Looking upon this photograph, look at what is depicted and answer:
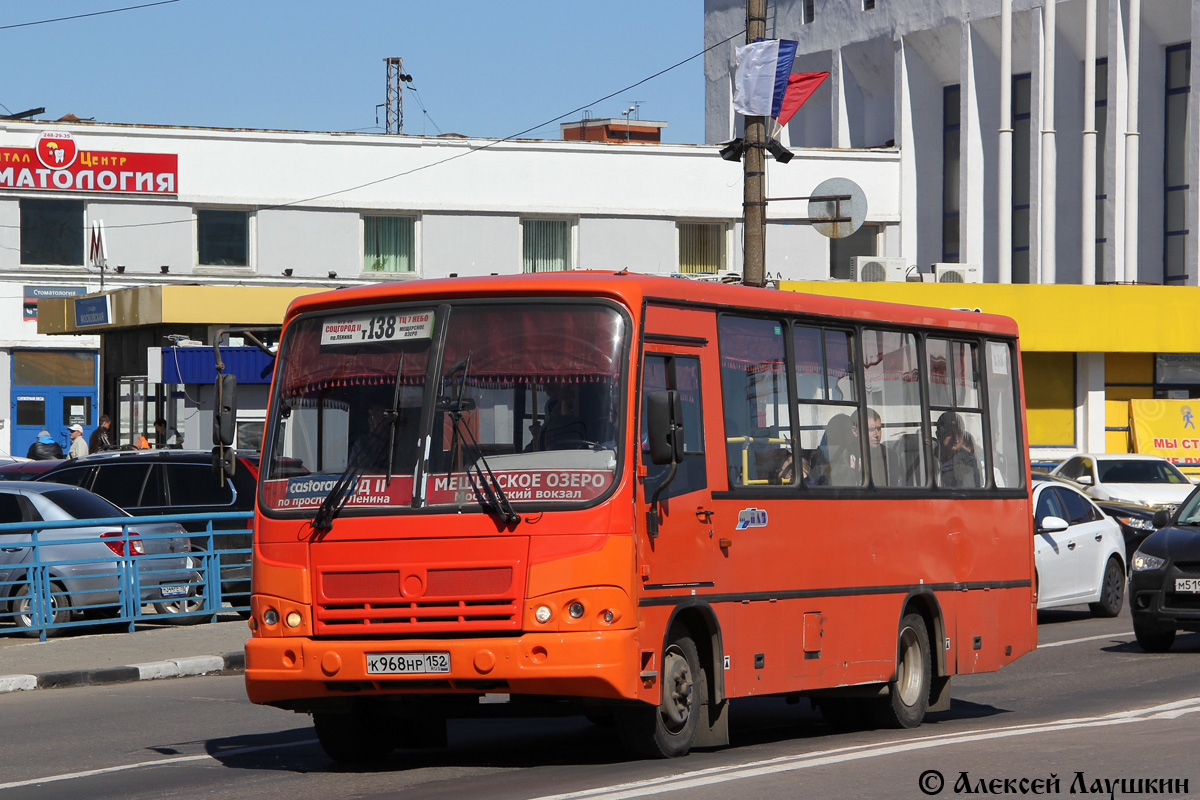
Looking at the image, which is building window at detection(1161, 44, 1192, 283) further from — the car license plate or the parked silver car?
the car license plate

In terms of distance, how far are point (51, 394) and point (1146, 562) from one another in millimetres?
30379

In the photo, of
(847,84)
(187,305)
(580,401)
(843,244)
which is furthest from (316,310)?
(847,84)

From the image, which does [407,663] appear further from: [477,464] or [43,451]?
[43,451]

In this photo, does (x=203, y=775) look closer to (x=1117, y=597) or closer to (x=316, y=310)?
(x=316, y=310)

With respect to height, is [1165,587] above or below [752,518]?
below

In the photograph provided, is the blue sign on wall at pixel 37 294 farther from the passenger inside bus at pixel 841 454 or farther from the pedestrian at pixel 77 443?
the passenger inside bus at pixel 841 454

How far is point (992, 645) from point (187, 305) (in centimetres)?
2300

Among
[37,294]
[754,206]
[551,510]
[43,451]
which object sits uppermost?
[37,294]

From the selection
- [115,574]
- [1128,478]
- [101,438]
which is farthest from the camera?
[101,438]

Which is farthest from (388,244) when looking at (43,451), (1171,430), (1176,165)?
(1176,165)

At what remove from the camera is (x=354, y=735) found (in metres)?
9.49

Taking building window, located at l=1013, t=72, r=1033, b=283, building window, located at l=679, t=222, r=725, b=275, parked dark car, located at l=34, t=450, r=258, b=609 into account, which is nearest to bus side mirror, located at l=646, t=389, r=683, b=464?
parked dark car, located at l=34, t=450, r=258, b=609

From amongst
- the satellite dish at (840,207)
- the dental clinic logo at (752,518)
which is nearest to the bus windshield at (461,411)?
the dental clinic logo at (752,518)

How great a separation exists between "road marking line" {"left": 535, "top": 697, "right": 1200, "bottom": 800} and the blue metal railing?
966cm
